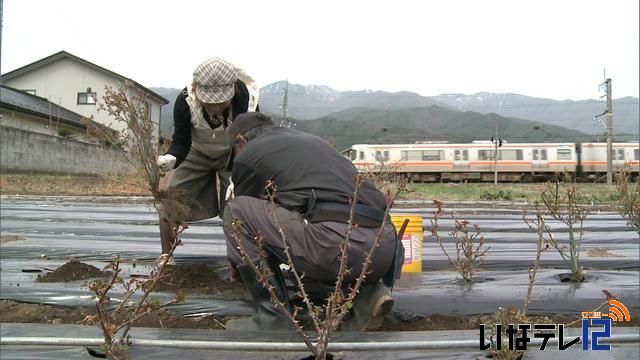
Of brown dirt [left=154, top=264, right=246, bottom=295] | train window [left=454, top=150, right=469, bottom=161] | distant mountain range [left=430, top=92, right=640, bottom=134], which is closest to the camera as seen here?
brown dirt [left=154, top=264, right=246, bottom=295]

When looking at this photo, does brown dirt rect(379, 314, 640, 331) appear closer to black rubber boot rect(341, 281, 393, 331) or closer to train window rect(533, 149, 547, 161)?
black rubber boot rect(341, 281, 393, 331)

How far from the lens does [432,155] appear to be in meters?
27.5

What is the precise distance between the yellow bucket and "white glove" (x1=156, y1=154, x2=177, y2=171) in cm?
137

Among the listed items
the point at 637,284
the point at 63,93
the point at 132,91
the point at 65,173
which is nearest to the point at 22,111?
the point at 65,173

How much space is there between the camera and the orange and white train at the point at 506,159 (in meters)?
26.3

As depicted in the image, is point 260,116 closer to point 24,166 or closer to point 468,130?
point 24,166

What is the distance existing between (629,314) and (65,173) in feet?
62.2

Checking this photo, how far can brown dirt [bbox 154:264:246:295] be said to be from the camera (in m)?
2.38

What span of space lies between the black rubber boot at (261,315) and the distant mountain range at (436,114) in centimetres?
5424

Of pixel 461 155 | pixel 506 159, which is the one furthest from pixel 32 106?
pixel 506 159

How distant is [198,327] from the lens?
194 centimetres

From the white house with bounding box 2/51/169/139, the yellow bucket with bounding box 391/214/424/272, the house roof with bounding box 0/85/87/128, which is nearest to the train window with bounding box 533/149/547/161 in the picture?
the white house with bounding box 2/51/169/139

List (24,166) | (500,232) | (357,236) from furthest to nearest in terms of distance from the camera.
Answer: (24,166), (500,232), (357,236)

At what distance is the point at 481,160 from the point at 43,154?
71.9ft
